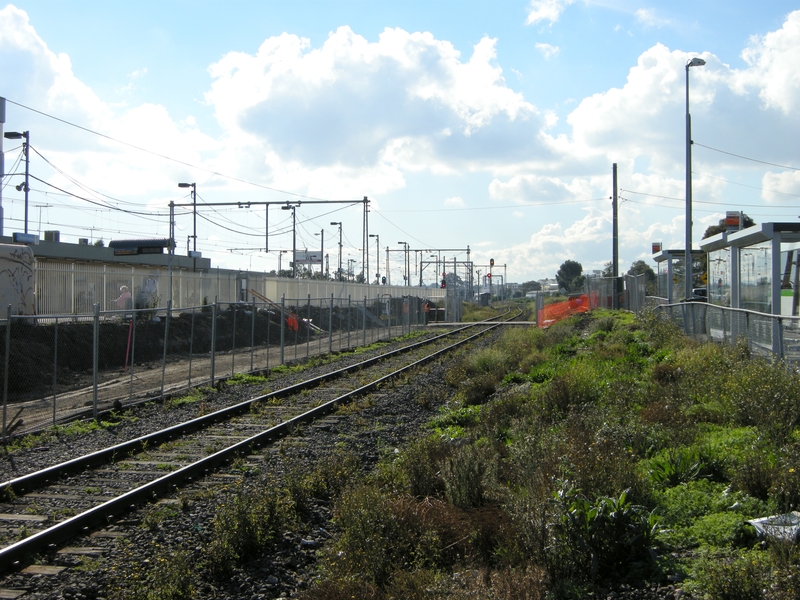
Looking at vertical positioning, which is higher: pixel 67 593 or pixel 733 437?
pixel 733 437

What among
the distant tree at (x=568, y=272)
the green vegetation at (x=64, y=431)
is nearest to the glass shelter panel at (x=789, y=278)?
the green vegetation at (x=64, y=431)

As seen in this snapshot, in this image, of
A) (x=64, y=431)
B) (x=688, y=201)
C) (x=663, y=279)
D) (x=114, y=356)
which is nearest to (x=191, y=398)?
(x=64, y=431)

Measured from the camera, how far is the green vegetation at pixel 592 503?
491cm

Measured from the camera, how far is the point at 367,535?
5.91 metres

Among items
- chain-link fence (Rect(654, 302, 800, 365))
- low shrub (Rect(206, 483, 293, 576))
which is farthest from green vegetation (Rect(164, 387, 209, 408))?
chain-link fence (Rect(654, 302, 800, 365))

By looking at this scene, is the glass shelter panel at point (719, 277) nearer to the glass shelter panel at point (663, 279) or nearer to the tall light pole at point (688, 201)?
the tall light pole at point (688, 201)

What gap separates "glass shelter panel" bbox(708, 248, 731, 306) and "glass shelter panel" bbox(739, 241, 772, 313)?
64.0 inches

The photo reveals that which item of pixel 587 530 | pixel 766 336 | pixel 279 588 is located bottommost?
pixel 279 588

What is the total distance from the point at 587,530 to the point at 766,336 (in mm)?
8098

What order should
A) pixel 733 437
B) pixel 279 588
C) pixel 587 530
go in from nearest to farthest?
1. pixel 587 530
2. pixel 279 588
3. pixel 733 437

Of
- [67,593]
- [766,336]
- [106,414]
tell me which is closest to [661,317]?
[766,336]

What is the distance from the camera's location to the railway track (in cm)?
695

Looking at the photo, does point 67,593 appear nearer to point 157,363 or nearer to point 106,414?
point 106,414

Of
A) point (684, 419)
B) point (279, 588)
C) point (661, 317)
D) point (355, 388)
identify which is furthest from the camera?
point (661, 317)
